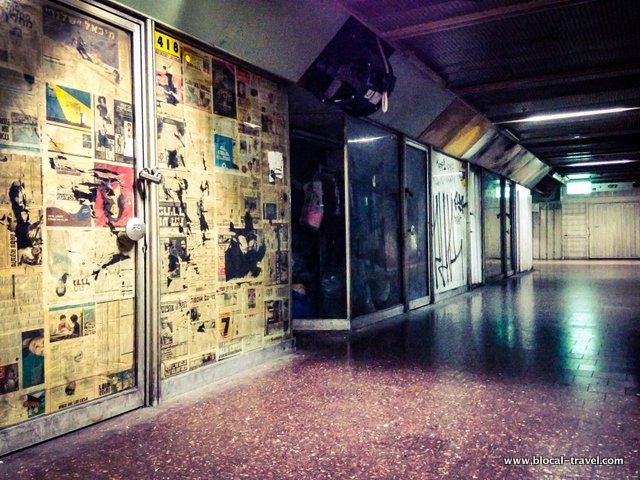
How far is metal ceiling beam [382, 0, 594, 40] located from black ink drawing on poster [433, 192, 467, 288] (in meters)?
3.98

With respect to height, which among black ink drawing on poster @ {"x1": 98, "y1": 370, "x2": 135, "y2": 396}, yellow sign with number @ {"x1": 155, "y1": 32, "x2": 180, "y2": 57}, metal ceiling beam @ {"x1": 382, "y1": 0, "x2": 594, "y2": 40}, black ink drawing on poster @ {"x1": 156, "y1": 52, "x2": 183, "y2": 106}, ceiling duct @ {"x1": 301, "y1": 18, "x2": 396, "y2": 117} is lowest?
black ink drawing on poster @ {"x1": 98, "y1": 370, "x2": 135, "y2": 396}

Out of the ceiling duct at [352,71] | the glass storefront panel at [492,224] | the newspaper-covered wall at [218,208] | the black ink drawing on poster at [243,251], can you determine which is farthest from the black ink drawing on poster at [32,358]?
the glass storefront panel at [492,224]

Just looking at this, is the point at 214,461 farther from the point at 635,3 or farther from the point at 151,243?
the point at 635,3

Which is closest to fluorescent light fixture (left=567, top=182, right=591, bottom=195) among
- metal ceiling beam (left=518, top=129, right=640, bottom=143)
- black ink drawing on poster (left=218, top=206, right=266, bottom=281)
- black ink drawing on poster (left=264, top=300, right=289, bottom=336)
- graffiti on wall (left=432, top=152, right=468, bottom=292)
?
metal ceiling beam (left=518, top=129, right=640, bottom=143)

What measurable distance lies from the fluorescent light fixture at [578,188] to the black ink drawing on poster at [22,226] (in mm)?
20989

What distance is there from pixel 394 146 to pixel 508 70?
167 cm

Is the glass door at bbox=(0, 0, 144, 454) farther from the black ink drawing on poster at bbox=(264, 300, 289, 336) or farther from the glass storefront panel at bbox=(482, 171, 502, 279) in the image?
the glass storefront panel at bbox=(482, 171, 502, 279)

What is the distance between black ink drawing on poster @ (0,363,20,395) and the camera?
97.5 inches

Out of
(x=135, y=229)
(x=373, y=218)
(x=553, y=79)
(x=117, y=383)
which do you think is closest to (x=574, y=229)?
(x=553, y=79)

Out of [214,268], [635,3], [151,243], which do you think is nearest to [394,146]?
[635,3]

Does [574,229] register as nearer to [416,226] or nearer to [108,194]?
[416,226]

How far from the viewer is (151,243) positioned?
3305 mm

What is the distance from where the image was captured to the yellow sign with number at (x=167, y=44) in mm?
3377

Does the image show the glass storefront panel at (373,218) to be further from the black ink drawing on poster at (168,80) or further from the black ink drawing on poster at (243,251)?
the black ink drawing on poster at (168,80)
